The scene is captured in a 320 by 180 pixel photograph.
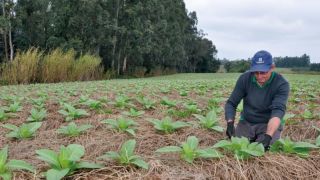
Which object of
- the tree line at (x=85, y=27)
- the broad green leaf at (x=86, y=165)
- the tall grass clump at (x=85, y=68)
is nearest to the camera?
the broad green leaf at (x=86, y=165)

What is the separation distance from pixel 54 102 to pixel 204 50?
58842mm

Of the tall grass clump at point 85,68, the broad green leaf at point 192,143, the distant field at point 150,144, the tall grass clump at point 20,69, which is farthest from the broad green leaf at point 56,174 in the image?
the tall grass clump at point 85,68

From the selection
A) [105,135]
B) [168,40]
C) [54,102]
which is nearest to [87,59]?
[54,102]

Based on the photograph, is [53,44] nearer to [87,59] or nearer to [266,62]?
[87,59]

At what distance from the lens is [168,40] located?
44.5 meters

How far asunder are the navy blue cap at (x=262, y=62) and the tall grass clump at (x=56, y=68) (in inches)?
658

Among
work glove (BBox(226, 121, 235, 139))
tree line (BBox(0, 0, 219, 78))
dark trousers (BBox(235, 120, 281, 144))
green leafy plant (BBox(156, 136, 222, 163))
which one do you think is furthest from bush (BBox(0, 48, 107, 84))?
green leafy plant (BBox(156, 136, 222, 163))

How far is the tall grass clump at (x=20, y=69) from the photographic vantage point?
58.9 feet

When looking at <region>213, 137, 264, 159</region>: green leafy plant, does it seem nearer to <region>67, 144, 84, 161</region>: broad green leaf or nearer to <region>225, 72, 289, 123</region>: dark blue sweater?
<region>225, 72, 289, 123</region>: dark blue sweater

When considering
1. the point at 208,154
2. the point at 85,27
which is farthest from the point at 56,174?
the point at 85,27

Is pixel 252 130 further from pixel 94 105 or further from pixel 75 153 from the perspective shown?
pixel 94 105

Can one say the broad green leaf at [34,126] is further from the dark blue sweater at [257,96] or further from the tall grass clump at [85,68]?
the tall grass clump at [85,68]

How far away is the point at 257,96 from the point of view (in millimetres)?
4207

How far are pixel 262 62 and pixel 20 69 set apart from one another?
52.8 ft
